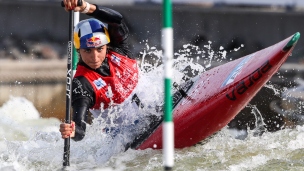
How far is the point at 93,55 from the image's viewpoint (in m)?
6.66

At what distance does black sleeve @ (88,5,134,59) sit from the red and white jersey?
0.33 ft

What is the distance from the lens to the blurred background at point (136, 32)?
18.8 m

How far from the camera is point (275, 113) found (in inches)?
432

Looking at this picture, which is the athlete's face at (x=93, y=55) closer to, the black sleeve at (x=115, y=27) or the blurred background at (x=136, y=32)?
the black sleeve at (x=115, y=27)

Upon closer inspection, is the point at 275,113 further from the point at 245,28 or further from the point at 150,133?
the point at 245,28

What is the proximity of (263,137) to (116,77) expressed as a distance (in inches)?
66.8

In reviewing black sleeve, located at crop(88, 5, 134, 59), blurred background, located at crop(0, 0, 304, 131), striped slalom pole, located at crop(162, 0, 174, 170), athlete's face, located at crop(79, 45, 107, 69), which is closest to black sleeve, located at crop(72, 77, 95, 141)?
athlete's face, located at crop(79, 45, 107, 69)

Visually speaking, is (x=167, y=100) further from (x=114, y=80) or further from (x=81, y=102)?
(x=114, y=80)

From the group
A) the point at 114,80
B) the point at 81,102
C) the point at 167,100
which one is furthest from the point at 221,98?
the point at 167,100

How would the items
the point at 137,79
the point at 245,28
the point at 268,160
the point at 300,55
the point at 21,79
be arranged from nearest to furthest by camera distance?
the point at 268,160, the point at 137,79, the point at 21,79, the point at 300,55, the point at 245,28

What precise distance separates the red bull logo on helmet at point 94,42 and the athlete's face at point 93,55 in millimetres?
61

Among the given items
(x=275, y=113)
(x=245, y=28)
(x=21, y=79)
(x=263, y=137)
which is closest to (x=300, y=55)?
(x=245, y=28)

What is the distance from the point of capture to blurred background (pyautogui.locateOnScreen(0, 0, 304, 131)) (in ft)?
61.8

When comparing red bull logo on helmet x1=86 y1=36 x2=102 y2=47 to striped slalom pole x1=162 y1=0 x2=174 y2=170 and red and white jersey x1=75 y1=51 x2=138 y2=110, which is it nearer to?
red and white jersey x1=75 y1=51 x2=138 y2=110
